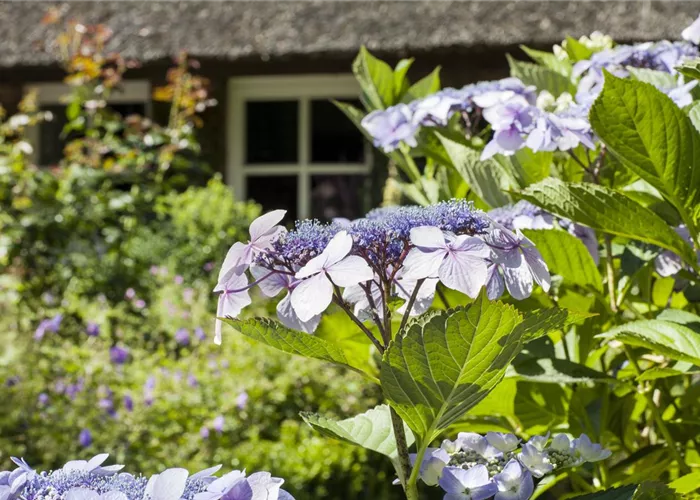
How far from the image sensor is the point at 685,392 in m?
1.33

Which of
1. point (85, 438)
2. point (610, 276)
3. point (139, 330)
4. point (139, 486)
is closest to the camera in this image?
point (139, 486)

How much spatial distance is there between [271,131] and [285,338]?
23.4ft

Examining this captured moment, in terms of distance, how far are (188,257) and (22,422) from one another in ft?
7.59

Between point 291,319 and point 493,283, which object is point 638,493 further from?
point 291,319

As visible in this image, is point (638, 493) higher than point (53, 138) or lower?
lower

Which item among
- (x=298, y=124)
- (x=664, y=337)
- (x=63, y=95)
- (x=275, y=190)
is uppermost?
(x=63, y=95)

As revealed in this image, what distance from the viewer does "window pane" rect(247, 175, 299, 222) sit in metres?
7.83

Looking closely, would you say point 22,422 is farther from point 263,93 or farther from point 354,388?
point 263,93

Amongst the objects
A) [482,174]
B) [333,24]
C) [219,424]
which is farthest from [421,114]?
[333,24]

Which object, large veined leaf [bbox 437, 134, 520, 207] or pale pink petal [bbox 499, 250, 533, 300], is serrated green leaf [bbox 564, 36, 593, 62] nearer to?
large veined leaf [bbox 437, 134, 520, 207]

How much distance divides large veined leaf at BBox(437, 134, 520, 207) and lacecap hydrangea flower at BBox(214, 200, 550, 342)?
0.41 metres

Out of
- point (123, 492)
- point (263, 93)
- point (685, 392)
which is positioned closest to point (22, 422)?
point (685, 392)

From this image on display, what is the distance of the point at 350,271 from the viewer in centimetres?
73

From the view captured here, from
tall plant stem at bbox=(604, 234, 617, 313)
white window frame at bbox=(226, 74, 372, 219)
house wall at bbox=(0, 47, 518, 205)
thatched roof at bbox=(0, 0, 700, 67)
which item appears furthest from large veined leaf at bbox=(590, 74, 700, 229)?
white window frame at bbox=(226, 74, 372, 219)
